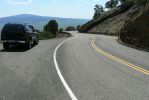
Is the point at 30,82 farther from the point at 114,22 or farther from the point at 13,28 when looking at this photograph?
the point at 114,22

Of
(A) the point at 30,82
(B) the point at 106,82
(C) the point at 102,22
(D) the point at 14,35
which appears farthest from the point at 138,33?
(C) the point at 102,22

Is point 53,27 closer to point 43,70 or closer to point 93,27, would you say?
point 93,27

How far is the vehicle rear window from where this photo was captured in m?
29.0

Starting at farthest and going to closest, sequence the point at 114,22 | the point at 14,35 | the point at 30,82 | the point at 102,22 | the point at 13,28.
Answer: the point at 102,22 < the point at 114,22 < the point at 13,28 < the point at 14,35 < the point at 30,82

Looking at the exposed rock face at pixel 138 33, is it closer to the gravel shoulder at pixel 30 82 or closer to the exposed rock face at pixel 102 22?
the gravel shoulder at pixel 30 82

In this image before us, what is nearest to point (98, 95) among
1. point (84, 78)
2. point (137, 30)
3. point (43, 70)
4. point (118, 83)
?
point (118, 83)

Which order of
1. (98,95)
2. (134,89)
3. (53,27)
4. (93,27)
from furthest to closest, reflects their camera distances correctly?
(53,27)
(93,27)
(134,89)
(98,95)

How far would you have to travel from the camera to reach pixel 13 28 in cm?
2928

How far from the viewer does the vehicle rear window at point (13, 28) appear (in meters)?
29.0

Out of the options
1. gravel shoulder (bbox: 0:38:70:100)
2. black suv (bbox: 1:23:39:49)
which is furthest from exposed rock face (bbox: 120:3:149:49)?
gravel shoulder (bbox: 0:38:70:100)

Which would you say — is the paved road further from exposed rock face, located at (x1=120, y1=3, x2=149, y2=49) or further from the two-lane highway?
exposed rock face, located at (x1=120, y1=3, x2=149, y2=49)

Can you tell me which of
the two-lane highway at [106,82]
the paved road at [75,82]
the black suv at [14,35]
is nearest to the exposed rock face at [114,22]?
the black suv at [14,35]

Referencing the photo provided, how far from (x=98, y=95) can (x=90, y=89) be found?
1.03 m

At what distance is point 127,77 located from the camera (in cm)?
1445
